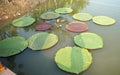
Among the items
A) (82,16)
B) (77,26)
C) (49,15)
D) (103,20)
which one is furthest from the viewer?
(49,15)

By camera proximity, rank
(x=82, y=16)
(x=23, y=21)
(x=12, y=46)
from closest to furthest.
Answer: (x=12, y=46) < (x=23, y=21) < (x=82, y=16)

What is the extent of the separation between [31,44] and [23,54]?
1.31 ft

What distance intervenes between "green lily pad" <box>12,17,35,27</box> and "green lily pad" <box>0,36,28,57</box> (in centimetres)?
85

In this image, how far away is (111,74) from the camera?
3.65 metres

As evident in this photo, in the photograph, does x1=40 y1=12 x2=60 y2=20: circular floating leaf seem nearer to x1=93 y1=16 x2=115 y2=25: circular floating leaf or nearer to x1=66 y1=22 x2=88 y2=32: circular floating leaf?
x1=66 y1=22 x2=88 y2=32: circular floating leaf

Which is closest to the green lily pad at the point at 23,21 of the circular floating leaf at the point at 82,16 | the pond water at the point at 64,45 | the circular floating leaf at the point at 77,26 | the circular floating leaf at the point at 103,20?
the pond water at the point at 64,45

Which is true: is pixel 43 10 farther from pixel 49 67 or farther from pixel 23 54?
pixel 49 67

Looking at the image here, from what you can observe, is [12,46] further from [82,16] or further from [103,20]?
[103,20]

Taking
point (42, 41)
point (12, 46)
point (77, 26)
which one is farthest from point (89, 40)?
point (12, 46)

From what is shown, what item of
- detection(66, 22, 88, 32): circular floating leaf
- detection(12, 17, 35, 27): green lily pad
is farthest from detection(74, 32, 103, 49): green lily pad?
detection(12, 17, 35, 27): green lily pad

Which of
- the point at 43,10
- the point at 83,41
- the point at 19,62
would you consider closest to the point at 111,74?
the point at 83,41

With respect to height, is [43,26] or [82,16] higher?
[82,16]

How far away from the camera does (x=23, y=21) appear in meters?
5.81

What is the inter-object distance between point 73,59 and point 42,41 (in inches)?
46.4
